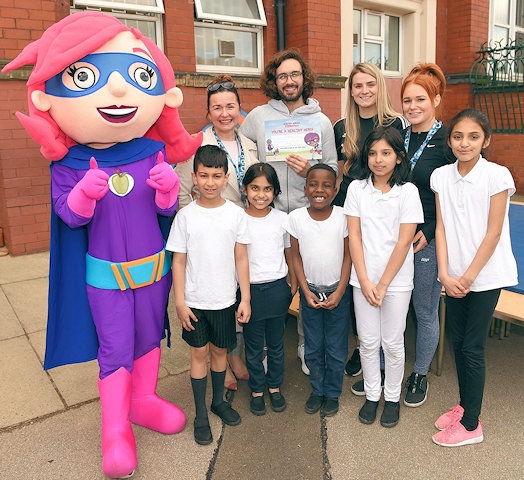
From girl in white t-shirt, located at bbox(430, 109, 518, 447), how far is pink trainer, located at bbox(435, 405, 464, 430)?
96 millimetres

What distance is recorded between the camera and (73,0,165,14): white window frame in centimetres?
593

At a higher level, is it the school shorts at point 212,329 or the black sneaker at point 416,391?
the school shorts at point 212,329

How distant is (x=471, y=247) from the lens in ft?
8.45

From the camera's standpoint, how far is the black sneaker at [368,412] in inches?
116

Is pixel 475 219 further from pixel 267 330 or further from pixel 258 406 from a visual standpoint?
pixel 258 406

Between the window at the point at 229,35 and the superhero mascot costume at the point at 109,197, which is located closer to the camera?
the superhero mascot costume at the point at 109,197

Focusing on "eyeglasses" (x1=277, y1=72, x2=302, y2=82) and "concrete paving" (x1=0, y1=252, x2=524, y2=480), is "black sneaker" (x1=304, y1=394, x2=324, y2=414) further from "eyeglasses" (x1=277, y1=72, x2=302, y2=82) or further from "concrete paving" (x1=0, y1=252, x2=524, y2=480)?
"eyeglasses" (x1=277, y1=72, x2=302, y2=82)

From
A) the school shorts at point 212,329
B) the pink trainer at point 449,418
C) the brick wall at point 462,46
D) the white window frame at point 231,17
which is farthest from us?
the brick wall at point 462,46

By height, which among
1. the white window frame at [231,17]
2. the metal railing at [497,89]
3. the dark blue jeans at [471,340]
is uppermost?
the white window frame at [231,17]

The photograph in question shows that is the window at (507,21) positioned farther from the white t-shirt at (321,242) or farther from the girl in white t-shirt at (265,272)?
the girl in white t-shirt at (265,272)

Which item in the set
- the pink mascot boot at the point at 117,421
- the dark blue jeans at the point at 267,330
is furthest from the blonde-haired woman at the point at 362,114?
the pink mascot boot at the point at 117,421

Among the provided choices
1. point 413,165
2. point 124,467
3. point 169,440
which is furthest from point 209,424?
point 413,165

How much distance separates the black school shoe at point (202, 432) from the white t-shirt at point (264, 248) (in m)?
0.82

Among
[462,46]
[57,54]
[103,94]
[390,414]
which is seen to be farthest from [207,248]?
[462,46]
